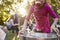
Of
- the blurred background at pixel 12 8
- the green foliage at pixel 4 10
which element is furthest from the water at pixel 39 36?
the green foliage at pixel 4 10

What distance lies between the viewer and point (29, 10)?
208 cm

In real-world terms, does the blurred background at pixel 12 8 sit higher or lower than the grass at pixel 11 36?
higher

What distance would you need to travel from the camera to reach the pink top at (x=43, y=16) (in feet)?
6.76

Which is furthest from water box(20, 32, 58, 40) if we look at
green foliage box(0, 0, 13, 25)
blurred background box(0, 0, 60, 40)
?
green foliage box(0, 0, 13, 25)

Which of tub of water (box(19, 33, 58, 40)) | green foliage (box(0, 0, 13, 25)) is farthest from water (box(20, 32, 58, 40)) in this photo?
green foliage (box(0, 0, 13, 25))

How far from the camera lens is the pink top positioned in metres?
2.06

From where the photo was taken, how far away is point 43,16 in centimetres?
207

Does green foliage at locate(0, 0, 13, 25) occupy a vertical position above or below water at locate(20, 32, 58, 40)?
above

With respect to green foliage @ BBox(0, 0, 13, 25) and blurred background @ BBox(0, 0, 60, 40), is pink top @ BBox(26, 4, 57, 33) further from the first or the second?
green foliage @ BBox(0, 0, 13, 25)

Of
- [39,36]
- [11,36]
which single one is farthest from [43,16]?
[11,36]

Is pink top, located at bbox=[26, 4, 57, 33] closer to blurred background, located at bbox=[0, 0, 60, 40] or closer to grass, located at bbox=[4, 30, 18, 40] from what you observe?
blurred background, located at bbox=[0, 0, 60, 40]

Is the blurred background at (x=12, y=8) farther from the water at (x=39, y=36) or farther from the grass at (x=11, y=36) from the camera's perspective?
the water at (x=39, y=36)

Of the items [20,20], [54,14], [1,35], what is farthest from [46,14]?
[1,35]

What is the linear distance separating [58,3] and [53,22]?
15 centimetres
